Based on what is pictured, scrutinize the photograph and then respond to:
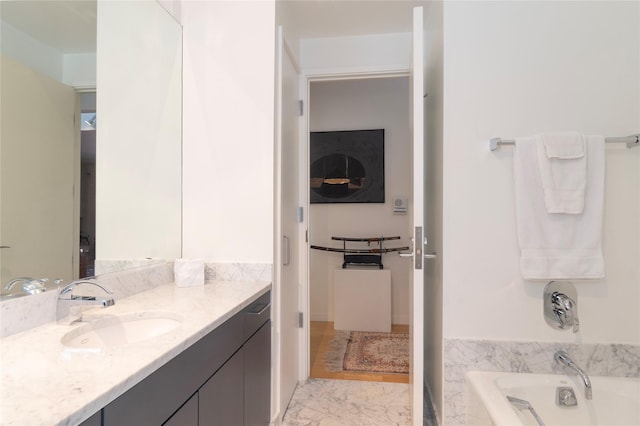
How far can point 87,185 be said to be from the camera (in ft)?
4.18

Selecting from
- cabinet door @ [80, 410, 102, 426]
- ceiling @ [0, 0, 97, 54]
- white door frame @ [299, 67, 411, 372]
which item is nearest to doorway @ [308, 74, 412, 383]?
white door frame @ [299, 67, 411, 372]

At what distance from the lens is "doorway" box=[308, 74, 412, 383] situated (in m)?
3.43

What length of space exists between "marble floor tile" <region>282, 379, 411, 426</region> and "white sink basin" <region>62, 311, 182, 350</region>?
3.60ft

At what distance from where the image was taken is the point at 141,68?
62.6 inches

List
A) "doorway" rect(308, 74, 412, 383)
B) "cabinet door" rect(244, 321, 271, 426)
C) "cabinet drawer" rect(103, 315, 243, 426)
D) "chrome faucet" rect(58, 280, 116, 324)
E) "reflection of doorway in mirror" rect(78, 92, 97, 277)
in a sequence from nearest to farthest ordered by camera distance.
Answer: "cabinet drawer" rect(103, 315, 243, 426) < "chrome faucet" rect(58, 280, 116, 324) < "reflection of doorway in mirror" rect(78, 92, 97, 277) < "cabinet door" rect(244, 321, 271, 426) < "doorway" rect(308, 74, 412, 383)

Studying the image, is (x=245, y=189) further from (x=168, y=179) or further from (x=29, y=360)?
(x=29, y=360)

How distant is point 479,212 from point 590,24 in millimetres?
993

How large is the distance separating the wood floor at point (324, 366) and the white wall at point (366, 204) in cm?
23

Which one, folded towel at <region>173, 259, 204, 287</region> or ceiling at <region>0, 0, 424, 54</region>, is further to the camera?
folded towel at <region>173, 259, 204, 287</region>

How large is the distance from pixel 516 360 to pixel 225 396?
1.31 meters

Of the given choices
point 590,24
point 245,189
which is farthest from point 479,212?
point 245,189

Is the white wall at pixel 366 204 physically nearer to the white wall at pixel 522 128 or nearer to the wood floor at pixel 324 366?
the wood floor at pixel 324 366

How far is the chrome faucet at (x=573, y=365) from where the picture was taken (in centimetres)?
134

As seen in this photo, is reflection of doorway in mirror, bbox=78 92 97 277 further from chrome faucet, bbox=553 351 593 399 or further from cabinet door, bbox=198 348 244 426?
chrome faucet, bbox=553 351 593 399
